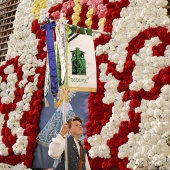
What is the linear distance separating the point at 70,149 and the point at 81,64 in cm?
117

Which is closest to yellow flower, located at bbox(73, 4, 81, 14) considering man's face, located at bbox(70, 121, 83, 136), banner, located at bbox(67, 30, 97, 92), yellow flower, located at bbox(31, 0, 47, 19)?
yellow flower, located at bbox(31, 0, 47, 19)

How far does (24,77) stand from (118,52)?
5.71 feet

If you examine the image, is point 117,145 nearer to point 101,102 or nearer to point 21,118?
point 101,102

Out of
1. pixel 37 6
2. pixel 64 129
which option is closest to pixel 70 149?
pixel 64 129

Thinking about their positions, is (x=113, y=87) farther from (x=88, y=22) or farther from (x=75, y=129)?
(x=88, y=22)

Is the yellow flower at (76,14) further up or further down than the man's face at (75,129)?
further up

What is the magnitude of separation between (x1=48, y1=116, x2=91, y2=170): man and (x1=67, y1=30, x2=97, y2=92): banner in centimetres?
60

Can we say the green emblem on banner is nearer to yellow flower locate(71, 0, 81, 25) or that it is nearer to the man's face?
the man's face

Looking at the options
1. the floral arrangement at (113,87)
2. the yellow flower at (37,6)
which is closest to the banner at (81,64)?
the floral arrangement at (113,87)

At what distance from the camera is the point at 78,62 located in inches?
192

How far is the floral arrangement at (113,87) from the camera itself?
4695 millimetres

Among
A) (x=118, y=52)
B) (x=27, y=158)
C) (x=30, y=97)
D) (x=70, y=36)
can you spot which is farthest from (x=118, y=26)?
(x=27, y=158)

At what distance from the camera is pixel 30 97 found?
6062mm

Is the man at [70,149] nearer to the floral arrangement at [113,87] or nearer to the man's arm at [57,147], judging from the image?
the man's arm at [57,147]
